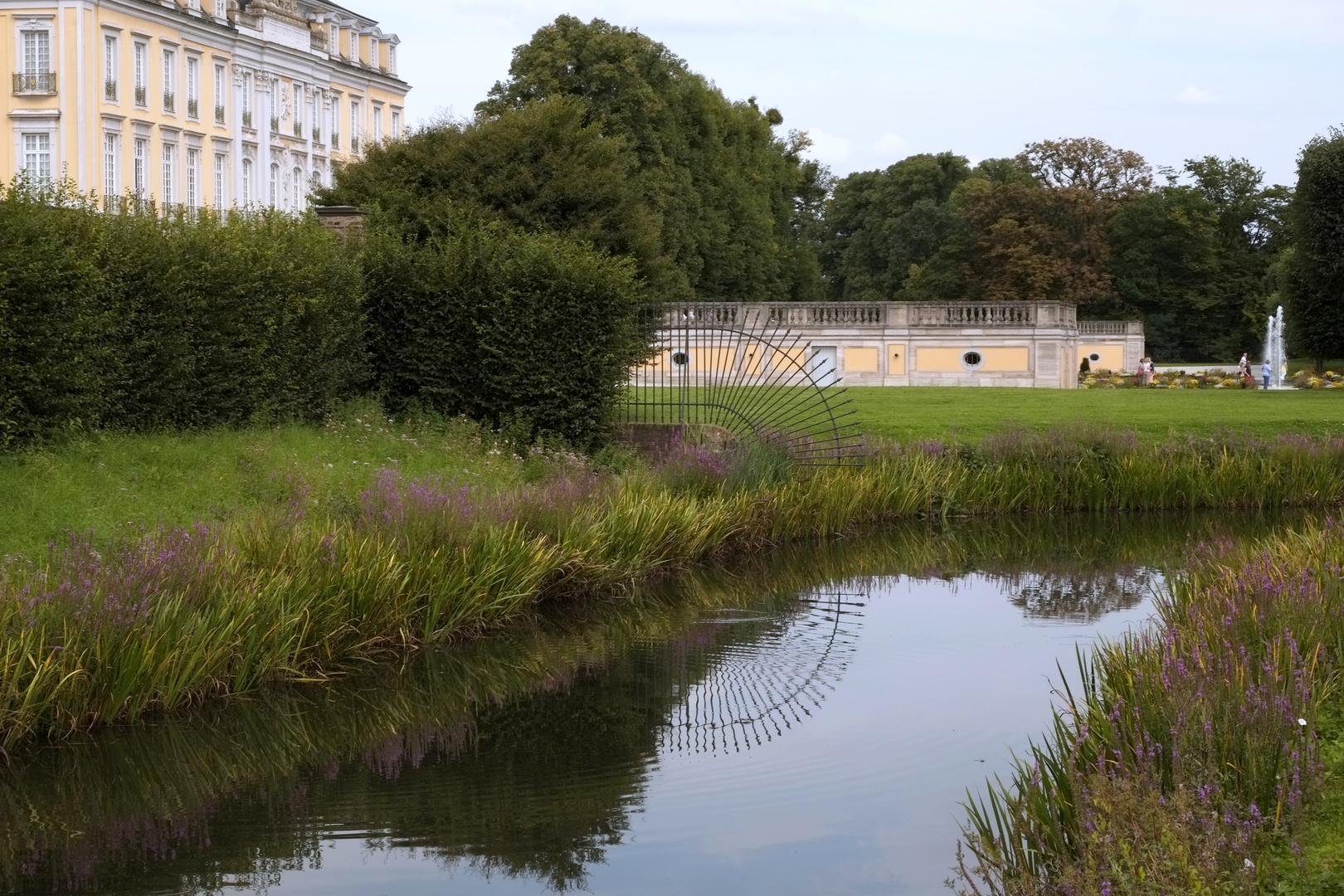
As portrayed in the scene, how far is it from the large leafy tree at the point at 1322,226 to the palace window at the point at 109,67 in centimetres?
3438

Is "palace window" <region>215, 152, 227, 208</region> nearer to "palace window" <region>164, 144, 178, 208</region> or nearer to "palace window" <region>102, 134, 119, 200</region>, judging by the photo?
"palace window" <region>164, 144, 178, 208</region>

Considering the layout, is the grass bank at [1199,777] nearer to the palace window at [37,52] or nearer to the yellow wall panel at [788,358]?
the yellow wall panel at [788,358]

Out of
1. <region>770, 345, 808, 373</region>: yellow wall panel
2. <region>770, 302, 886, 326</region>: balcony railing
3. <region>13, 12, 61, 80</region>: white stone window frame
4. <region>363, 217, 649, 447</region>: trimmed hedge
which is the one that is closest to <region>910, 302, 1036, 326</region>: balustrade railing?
<region>770, 302, 886, 326</region>: balcony railing

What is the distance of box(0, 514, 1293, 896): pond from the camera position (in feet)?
23.2

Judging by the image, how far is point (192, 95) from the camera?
53969 mm

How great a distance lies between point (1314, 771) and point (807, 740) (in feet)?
12.7

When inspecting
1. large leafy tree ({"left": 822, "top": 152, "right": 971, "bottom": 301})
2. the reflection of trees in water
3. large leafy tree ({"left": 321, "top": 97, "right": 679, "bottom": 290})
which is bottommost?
the reflection of trees in water

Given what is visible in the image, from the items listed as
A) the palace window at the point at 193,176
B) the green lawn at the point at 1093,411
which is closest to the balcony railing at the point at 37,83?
the palace window at the point at 193,176

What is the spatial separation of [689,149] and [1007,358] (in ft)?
47.4

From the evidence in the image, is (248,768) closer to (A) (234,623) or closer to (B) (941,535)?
(A) (234,623)

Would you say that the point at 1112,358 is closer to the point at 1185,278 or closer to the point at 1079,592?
the point at 1185,278

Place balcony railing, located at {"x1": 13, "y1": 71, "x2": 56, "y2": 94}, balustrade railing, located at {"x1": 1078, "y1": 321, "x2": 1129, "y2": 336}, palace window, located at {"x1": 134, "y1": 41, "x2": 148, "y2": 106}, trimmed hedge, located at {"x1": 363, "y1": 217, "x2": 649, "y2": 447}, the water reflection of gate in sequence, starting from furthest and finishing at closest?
balustrade railing, located at {"x1": 1078, "y1": 321, "x2": 1129, "y2": 336} → palace window, located at {"x1": 134, "y1": 41, "x2": 148, "y2": 106} → balcony railing, located at {"x1": 13, "y1": 71, "x2": 56, "y2": 94} → trimmed hedge, located at {"x1": 363, "y1": 217, "x2": 649, "y2": 447} → the water reflection of gate

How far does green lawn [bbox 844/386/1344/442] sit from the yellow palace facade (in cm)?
1964

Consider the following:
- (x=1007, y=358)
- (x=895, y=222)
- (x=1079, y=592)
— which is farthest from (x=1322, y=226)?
(x=895, y=222)
